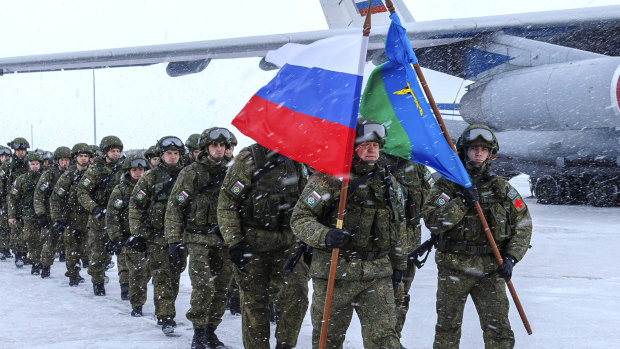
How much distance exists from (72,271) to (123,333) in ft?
10.0

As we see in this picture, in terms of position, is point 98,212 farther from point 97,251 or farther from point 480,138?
point 480,138

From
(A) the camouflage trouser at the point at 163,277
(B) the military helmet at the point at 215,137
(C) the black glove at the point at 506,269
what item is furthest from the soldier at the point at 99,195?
(C) the black glove at the point at 506,269

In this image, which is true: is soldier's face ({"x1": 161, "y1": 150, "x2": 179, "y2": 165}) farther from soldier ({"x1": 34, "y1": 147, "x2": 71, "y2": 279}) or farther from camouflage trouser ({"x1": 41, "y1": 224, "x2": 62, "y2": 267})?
camouflage trouser ({"x1": 41, "y1": 224, "x2": 62, "y2": 267})

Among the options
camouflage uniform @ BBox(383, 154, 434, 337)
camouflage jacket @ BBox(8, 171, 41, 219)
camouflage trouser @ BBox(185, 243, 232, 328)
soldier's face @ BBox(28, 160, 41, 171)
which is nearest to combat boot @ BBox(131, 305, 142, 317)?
camouflage trouser @ BBox(185, 243, 232, 328)

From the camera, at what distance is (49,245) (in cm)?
922

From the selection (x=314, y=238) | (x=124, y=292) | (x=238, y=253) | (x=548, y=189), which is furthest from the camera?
(x=548, y=189)

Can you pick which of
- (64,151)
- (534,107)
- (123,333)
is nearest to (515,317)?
(123,333)

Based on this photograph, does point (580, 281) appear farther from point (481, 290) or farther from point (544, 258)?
point (481, 290)

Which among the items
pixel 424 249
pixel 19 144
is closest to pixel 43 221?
pixel 19 144

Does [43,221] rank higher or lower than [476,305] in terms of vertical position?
higher

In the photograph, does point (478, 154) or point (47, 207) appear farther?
point (47, 207)

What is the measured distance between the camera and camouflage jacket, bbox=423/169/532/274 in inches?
158

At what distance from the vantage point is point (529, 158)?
15062 mm

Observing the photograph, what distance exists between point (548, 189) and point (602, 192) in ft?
4.97
